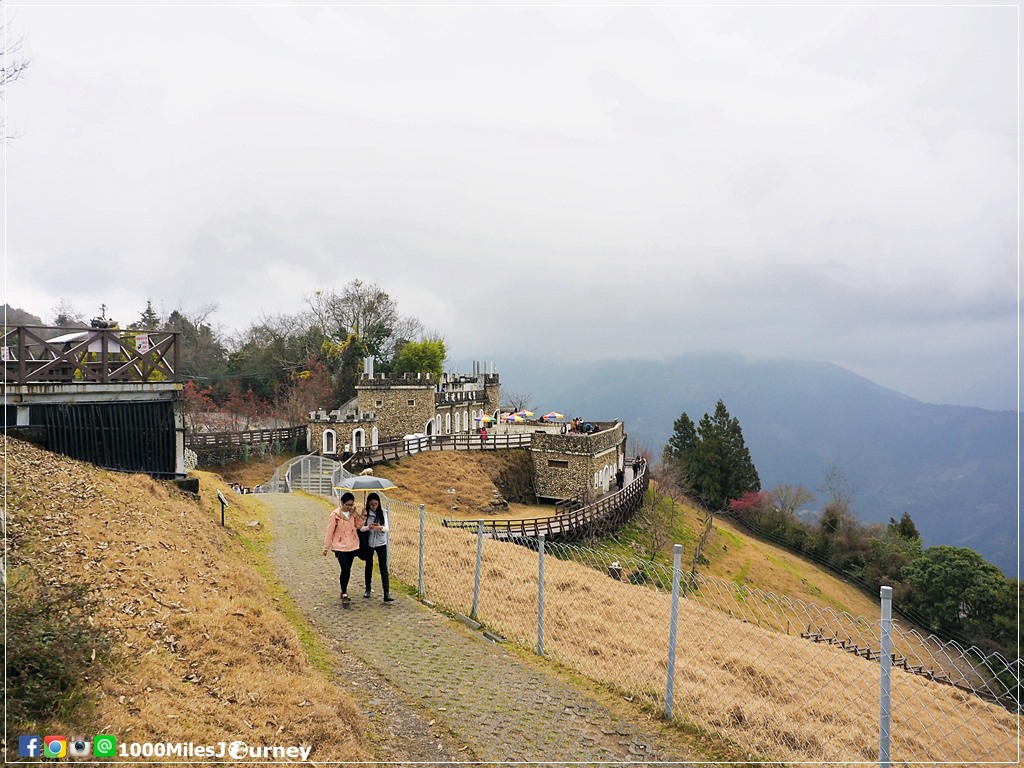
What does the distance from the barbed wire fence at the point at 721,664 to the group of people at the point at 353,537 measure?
0.82 m

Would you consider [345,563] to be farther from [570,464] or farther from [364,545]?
[570,464]

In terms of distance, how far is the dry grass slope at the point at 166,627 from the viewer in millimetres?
4516

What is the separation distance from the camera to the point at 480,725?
557cm

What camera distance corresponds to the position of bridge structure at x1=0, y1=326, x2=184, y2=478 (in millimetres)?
11281

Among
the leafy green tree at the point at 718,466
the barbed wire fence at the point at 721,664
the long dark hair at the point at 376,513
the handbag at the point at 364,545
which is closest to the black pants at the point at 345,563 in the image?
the handbag at the point at 364,545

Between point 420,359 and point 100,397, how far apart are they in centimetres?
3599

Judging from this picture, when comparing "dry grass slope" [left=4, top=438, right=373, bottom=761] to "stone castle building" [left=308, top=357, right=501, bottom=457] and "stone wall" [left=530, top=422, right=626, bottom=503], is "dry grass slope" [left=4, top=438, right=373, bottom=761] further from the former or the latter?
"stone wall" [left=530, top=422, right=626, bottom=503]

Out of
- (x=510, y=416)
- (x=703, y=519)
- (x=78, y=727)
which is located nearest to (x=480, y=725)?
(x=78, y=727)

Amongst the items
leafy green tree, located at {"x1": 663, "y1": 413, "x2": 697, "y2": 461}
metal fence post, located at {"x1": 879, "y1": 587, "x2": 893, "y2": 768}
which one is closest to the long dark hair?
metal fence post, located at {"x1": 879, "y1": 587, "x2": 893, "y2": 768}

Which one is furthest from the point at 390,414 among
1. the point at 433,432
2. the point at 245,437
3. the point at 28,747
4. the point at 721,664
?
the point at 28,747

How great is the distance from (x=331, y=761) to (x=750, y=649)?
860cm

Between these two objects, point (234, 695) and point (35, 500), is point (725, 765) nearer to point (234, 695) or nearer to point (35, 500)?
point (234, 695)

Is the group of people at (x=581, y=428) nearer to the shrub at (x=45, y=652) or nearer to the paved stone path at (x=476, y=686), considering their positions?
the paved stone path at (x=476, y=686)

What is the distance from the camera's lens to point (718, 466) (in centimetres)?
5391
